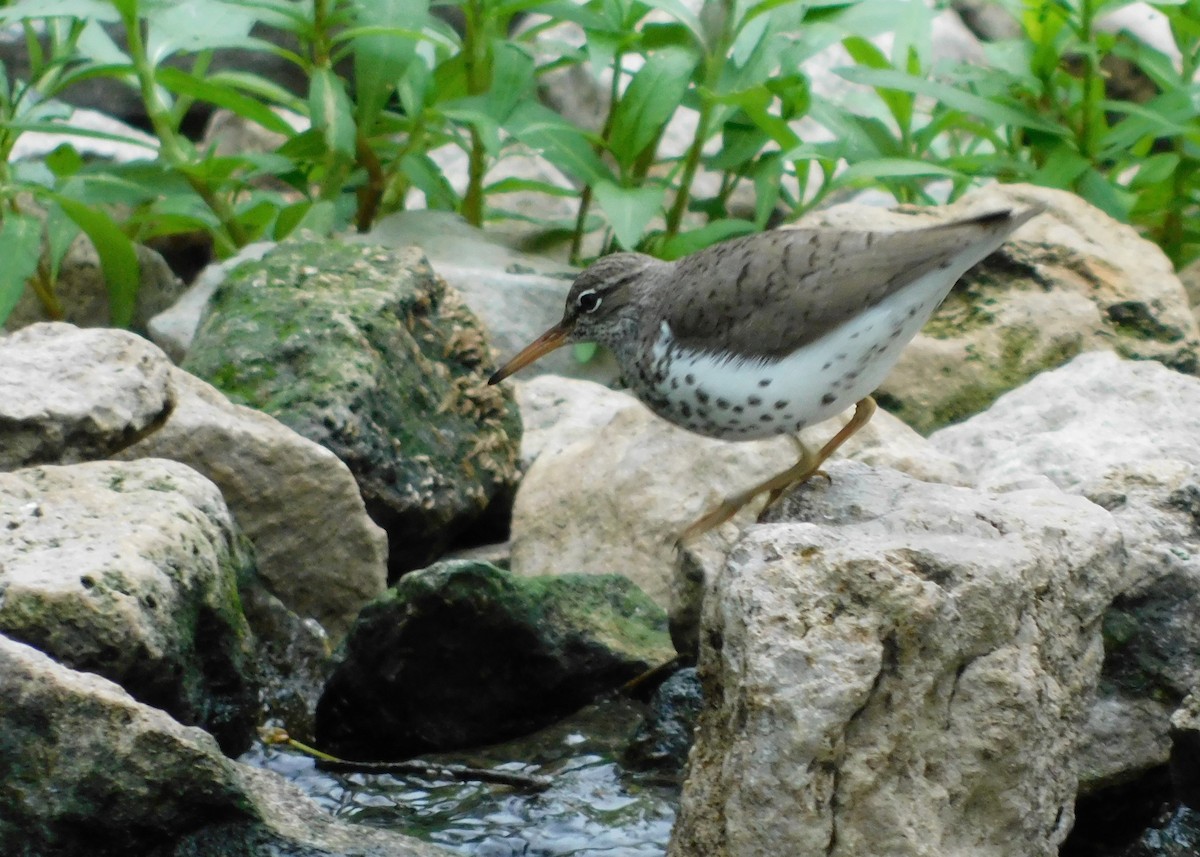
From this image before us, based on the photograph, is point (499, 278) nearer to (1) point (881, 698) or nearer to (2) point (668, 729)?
(2) point (668, 729)

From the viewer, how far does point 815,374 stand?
482 cm

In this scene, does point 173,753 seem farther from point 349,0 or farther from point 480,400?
point 349,0

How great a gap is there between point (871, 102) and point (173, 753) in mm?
6114

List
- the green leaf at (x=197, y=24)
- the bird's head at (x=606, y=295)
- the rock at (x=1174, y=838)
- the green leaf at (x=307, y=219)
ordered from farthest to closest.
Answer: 1. the green leaf at (x=307, y=219)
2. the green leaf at (x=197, y=24)
3. the bird's head at (x=606, y=295)
4. the rock at (x=1174, y=838)

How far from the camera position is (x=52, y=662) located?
3.73m

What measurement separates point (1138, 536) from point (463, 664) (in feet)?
7.50

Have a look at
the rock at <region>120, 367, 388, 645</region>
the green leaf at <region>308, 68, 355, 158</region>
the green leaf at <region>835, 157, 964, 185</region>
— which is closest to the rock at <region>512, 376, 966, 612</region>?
the rock at <region>120, 367, 388, 645</region>

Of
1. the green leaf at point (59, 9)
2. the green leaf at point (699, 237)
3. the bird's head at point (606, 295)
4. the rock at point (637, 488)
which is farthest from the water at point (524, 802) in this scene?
the green leaf at point (59, 9)

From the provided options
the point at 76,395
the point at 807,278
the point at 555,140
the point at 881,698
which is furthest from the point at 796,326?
the point at 555,140

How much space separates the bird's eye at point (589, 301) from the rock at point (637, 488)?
75 cm

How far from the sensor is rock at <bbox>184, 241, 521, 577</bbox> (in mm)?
6250

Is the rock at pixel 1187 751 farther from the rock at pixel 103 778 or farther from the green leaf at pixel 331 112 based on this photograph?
the green leaf at pixel 331 112

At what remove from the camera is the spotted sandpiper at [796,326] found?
15.9ft

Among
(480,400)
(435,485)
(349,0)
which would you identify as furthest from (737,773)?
(349,0)
